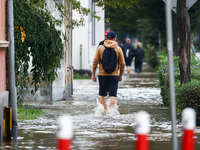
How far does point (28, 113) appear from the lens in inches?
463

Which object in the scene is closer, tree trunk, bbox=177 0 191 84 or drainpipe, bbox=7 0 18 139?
drainpipe, bbox=7 0 18 139

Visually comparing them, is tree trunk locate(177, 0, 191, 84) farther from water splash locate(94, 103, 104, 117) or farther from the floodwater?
water splash locate(94, 103, 104, 117)

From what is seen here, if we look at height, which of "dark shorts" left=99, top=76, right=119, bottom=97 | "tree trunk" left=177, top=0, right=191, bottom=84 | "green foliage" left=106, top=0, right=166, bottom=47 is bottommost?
"dark shorts" left=99, top=76, right=119, bottom=97

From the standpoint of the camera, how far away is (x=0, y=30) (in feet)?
29.1

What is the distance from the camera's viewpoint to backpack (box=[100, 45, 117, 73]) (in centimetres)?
1131

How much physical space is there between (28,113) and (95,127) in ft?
7.97

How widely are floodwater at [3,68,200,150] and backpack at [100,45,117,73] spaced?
3.02 feet

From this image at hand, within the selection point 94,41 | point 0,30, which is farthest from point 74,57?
point 0,30

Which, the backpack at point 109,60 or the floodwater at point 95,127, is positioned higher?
the backpack at point 109,60

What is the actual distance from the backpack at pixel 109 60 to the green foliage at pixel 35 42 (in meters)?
1.36

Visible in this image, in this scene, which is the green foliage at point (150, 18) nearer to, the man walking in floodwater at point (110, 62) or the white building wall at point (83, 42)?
the white building wall at point (83, 42)

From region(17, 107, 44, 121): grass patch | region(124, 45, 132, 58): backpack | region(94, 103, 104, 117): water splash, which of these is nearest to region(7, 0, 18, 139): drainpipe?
region(17, 107, 44, 121): grass patch

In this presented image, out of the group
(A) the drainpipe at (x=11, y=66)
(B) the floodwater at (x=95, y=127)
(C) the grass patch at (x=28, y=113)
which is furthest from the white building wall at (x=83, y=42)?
(A) the drainpipe at (x=11, y=66)

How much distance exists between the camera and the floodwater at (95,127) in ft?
25.6
